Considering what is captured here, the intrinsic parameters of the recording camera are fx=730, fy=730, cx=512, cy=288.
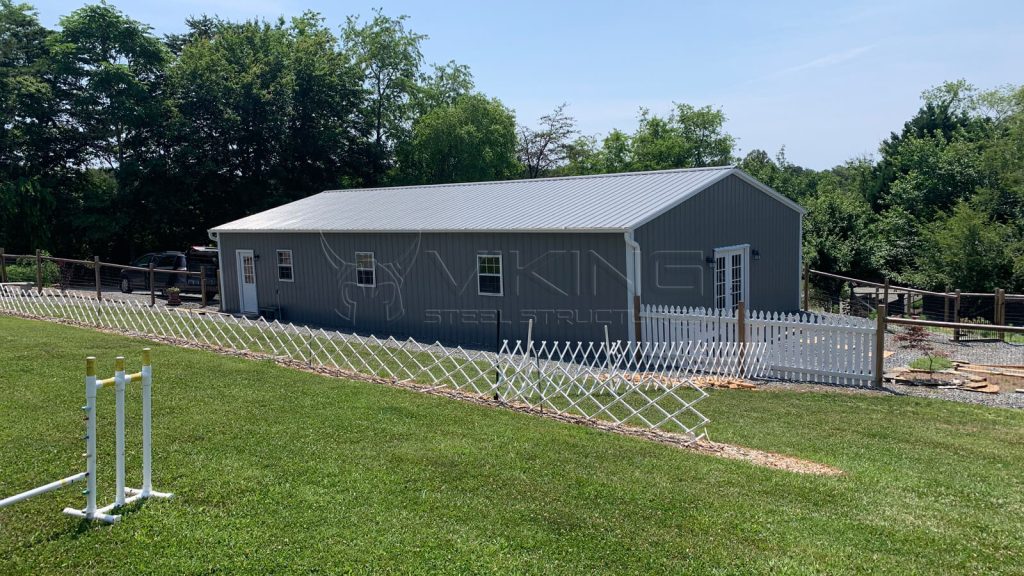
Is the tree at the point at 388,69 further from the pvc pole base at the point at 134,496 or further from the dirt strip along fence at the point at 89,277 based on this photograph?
the pvc pole base at the point at 134,496

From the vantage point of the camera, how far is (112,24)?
30281 mm

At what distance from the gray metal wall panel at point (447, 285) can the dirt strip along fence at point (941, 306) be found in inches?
277

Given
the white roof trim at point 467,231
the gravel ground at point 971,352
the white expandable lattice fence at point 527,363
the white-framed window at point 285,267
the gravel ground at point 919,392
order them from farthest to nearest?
the white-framed window at point 285,267
the white roof trim at point 467,231
the gravel ground at point 971,352
the gravel ground at point 919,392
the white expandable lattice fence at point 527,363

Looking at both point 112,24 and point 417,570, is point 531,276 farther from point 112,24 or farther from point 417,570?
point 112,24

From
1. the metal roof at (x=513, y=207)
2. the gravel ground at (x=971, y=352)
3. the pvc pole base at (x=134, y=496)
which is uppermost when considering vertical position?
the metal roof at (x=513, y=207)

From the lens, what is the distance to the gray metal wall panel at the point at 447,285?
14633 mm

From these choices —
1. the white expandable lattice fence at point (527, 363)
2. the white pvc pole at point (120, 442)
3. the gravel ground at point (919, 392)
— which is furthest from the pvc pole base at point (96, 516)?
the gravel ground at point (919, 392)

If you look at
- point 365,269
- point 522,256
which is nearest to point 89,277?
point 365,269

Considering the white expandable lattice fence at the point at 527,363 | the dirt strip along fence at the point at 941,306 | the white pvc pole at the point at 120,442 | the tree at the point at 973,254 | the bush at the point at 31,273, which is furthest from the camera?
the bush at the point at 31,273

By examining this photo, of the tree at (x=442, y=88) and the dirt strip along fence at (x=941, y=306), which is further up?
the tree at (x=442, y=88)

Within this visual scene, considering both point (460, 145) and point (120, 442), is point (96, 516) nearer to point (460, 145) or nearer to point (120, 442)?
point (120, 442)

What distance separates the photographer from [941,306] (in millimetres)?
21109

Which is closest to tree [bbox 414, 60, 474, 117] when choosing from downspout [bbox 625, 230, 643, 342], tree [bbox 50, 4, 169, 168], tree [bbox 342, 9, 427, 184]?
tree [bbox 342, 9, 427, 184]

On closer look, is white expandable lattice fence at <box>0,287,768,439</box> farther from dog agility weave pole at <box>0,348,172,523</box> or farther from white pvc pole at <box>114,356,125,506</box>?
white pvc pole at <box>114,356,125,506</box>
